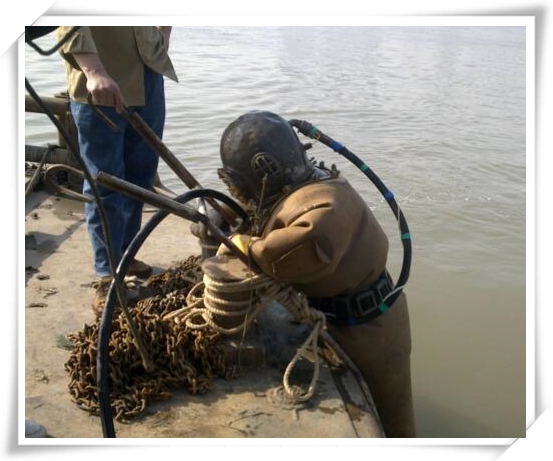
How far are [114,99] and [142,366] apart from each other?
49.4 inches

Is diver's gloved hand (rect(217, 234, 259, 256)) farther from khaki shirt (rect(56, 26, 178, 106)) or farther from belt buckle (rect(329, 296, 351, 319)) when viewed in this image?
khaki shirt (rect(56, 26, 178, 106))

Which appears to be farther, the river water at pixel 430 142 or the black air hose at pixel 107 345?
the river water at pixel 430 142

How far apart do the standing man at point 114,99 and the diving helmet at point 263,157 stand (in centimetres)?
69

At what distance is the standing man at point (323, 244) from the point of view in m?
2.60

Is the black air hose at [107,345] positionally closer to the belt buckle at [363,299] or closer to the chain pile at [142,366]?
the chain pile at [142,366]

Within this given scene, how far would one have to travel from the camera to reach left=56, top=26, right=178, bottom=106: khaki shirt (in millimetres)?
3381

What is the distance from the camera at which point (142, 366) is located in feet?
9.08

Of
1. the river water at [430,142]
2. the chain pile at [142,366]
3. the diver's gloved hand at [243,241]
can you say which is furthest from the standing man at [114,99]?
the diver's gloved hand at [243,241]

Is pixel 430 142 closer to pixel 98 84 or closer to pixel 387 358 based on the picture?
pixel 387 358

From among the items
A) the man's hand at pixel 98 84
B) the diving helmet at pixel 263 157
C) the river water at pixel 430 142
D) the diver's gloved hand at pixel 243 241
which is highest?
the man's hand at pixel 98 84

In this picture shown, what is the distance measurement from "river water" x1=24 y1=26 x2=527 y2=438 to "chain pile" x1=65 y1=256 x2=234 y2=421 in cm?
146
